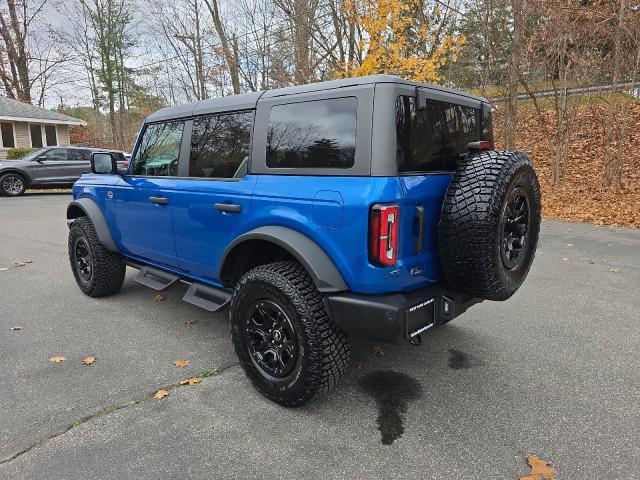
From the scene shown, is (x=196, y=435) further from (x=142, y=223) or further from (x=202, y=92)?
(x=202, y=92)

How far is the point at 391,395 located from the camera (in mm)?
2859

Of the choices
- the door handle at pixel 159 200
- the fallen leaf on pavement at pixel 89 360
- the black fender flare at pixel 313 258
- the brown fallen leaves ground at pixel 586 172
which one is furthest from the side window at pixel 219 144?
the brown fallen leaves ground at pixel 586 172

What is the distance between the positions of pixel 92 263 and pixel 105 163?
1.05m

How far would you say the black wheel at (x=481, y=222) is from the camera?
241 centimetres

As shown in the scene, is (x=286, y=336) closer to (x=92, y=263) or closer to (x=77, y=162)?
(x=92, y=263)

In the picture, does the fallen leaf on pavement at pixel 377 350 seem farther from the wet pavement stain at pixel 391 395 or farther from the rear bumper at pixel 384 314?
the rear bumper at pixel 384 314

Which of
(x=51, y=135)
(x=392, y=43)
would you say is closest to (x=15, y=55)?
(x=51, y=135)

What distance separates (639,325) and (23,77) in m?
37.0

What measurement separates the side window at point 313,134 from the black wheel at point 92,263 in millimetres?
2603

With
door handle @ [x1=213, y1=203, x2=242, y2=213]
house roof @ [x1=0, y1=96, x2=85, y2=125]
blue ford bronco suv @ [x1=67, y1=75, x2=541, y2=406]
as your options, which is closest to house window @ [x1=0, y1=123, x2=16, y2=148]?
house roof @ [x1=0, y1=96, x2=85, y2=125]

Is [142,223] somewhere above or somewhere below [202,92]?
below

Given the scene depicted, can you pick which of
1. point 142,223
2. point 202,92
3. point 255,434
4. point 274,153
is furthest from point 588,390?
point 202,92

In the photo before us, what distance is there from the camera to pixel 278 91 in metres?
2.93

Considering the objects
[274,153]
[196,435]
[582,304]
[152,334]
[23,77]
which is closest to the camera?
[196,435]
